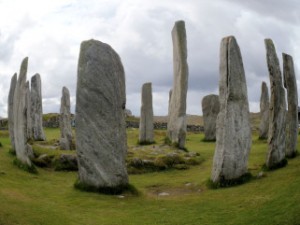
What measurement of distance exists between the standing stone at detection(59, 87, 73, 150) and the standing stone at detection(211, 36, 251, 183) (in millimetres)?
13267

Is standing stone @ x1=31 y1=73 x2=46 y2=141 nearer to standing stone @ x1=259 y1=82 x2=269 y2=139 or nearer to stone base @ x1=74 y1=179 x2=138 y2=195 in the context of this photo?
standing stone @ x1=259 y1=82 x2=269 y2=139

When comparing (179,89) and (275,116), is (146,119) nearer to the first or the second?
(179,89)

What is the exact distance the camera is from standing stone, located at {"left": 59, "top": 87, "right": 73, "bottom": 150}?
30422mm

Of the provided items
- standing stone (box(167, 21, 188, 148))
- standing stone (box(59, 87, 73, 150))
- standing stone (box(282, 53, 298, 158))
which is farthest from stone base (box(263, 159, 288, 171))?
standing stone (box(59, 87, 73, 150))

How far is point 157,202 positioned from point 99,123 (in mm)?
3499

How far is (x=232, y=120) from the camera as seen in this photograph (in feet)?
62.4

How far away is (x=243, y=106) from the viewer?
1939cm

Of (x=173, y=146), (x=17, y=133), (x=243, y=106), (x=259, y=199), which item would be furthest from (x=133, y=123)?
(x=259, y=199)

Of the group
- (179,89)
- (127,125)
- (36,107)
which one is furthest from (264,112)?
(127,125)

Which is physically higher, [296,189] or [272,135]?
[272,135]

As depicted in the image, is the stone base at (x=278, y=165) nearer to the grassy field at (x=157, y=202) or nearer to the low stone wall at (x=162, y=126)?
the grassy field at (x=157, y=202)

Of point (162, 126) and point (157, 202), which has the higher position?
point (162, 126)

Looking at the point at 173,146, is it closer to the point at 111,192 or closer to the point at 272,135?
the point at 272,135

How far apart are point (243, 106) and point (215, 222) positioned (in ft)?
21.6
